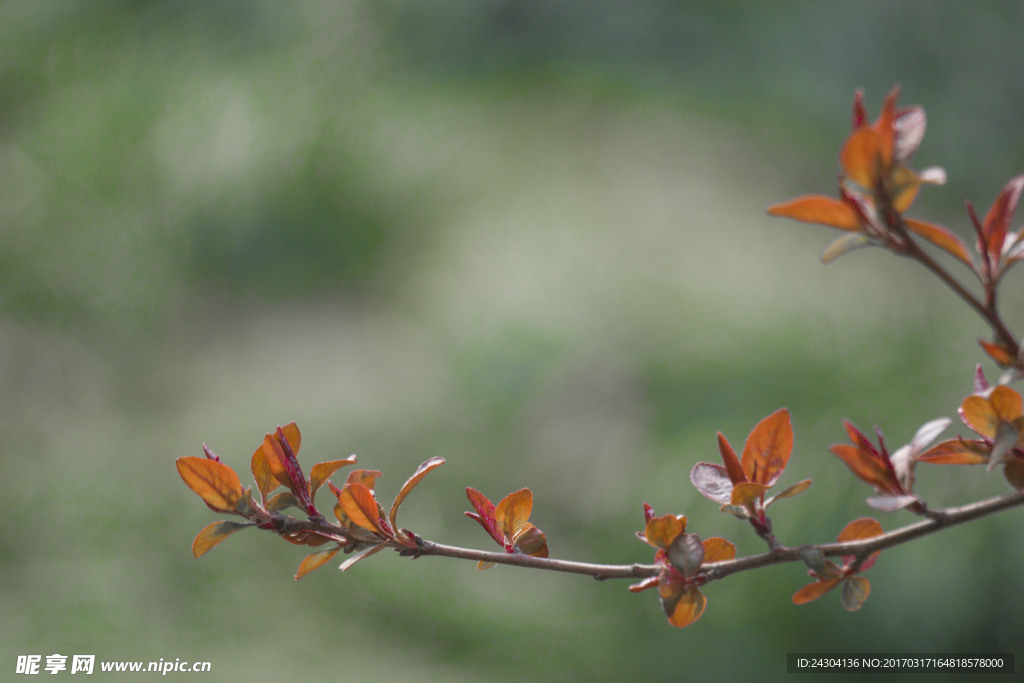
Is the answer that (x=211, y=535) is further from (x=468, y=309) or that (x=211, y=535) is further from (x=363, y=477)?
(x=468, y=309)

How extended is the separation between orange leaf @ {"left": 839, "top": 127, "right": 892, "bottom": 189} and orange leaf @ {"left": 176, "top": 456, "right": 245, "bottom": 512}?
0.54 ft

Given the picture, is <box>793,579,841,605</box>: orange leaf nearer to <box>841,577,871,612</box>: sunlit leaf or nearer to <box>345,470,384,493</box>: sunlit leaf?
<box>841,577,871,612</box>: sunlit leaf

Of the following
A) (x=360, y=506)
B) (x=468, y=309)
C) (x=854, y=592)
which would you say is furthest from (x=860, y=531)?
(x=468, y=309)

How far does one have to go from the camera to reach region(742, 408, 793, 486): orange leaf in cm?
20

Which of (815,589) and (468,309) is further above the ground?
(468,309)

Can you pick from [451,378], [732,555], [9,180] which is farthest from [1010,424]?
[9,180]

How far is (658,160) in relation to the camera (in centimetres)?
132

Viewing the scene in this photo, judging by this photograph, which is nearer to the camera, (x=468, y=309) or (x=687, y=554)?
(x=687, y=554)

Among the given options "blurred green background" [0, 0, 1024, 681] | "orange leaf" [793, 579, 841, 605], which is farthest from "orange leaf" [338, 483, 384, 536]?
"blurred green background" [0, 0, 1024, 681]

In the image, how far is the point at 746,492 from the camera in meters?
0.19

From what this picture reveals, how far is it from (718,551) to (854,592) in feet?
0.12

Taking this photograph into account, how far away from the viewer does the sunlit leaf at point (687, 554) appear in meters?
0.20

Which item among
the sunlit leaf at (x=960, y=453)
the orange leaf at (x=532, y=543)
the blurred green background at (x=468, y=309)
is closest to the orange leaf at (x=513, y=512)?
the orange leaf at (x=532, y=543)

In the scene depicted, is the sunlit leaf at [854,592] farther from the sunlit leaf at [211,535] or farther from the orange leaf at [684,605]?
the sunlit leaf at [211,535]
